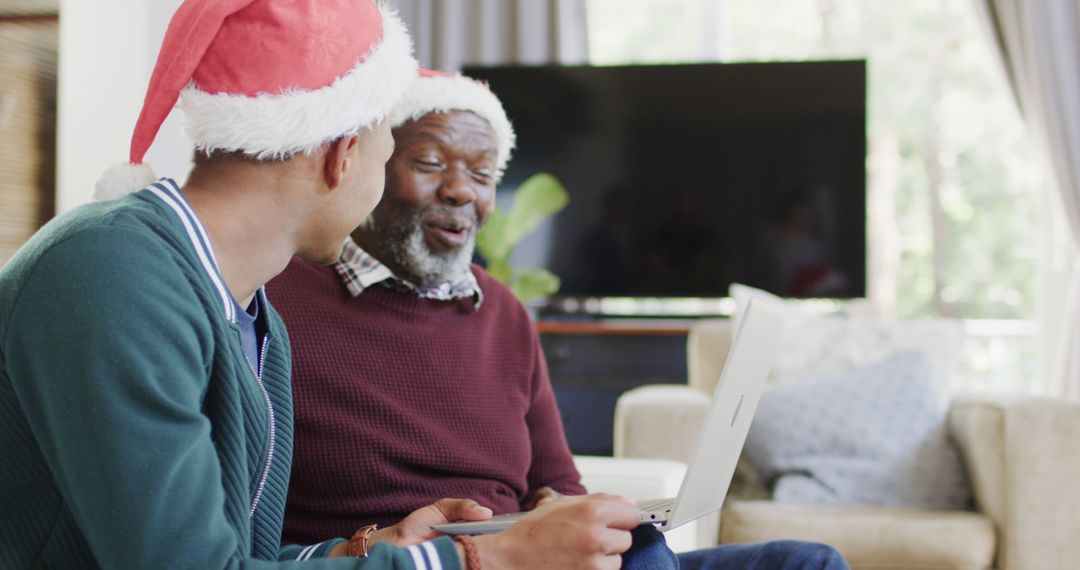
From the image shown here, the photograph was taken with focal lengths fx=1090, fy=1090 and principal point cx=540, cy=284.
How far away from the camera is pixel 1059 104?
3676 millimetres

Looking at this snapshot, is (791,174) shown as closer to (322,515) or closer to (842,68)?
(842,68)

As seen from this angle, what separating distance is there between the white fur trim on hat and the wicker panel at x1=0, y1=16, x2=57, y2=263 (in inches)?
38.9

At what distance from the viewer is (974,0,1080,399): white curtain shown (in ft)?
11.8

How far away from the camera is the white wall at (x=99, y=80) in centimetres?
173

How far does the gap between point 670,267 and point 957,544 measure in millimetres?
1710

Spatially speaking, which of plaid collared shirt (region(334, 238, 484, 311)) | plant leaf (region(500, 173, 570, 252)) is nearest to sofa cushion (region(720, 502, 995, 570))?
plaid collared shirt (region(334, 238, 484, 311))

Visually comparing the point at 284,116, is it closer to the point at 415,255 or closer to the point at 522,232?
the point at 415,255

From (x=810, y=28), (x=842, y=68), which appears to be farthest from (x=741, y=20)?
(x=842, y=68)

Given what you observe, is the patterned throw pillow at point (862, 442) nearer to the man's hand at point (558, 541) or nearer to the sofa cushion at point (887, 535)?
the sofa cushion at point (887, 535)

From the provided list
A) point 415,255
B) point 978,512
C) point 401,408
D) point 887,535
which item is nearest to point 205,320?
point 401,408

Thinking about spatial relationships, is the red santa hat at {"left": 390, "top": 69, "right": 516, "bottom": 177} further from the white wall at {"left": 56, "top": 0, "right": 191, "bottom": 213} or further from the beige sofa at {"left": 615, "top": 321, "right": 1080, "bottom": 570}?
the beige sofa at {"left": 615, "top": 321, "right": 1080, "bottom": 570}

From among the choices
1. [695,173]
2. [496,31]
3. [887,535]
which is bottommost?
[887,535]

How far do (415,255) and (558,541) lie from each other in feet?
2.27

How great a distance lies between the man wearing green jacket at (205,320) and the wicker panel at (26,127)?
89 centimetres
